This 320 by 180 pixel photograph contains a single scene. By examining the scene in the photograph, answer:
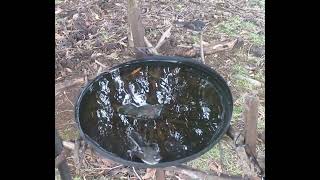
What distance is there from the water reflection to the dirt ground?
0.60ft

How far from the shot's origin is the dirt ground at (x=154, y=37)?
216cm

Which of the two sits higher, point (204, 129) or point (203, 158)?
point (204, 129)

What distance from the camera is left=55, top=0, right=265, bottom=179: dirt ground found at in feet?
7.09

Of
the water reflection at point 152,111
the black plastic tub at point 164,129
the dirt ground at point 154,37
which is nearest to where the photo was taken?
the black plastic tub at point 164,129

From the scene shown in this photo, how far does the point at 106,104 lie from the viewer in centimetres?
190

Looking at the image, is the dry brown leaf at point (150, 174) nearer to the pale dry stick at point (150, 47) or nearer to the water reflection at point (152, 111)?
the water reflection at point (152, 111)

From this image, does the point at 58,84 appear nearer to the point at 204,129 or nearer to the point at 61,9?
the point at 61,9

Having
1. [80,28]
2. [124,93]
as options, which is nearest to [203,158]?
[124,93]

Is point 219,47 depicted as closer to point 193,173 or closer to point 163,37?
point 163,37

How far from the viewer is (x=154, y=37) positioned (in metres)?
2.49

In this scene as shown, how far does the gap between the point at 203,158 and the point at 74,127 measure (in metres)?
0.62

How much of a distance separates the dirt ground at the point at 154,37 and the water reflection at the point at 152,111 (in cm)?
18

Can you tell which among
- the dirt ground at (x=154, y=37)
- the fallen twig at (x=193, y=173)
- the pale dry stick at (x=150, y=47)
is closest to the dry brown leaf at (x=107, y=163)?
the dirt ground at (x=154, y=37)

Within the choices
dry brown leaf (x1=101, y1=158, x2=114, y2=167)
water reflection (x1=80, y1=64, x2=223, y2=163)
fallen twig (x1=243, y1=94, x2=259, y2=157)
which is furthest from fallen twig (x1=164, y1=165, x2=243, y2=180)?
dry brown leaf (x1=101, y1=158, x2=114, y2=167)
